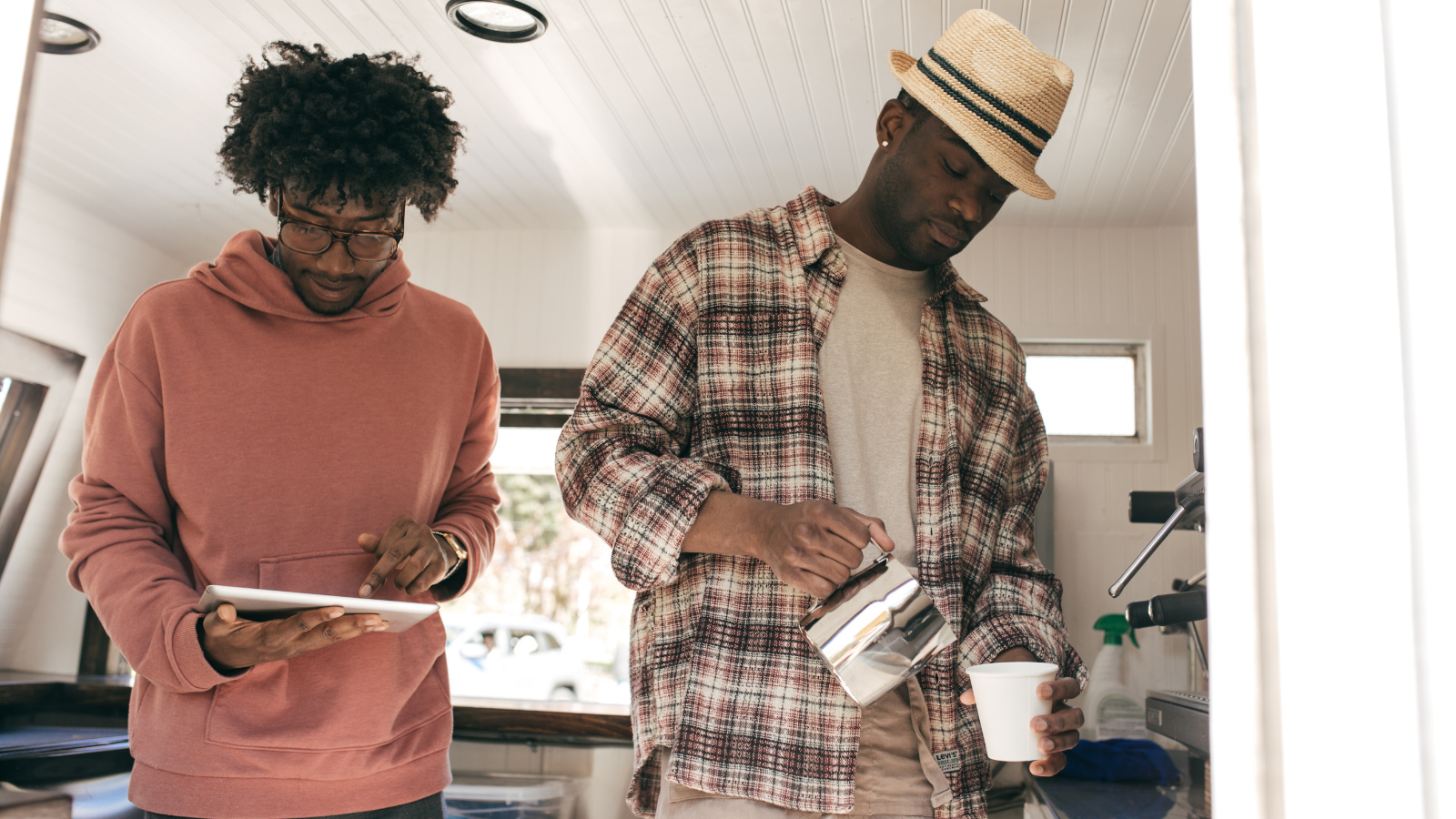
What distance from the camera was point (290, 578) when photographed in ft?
3.93

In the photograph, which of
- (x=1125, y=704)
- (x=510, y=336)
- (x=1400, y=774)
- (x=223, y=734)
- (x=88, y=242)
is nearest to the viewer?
(x=1400, y=774)

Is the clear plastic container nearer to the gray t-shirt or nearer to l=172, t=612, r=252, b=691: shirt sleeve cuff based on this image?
l=172, t=612, r=252, b=691: shirt sleeve cuff

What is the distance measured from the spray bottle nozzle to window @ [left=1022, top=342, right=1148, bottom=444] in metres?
0.60

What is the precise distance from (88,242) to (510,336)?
1373 mm

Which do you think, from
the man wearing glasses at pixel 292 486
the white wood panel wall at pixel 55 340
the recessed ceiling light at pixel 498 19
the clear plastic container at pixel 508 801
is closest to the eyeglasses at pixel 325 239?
the man wearing glasses at pixel 292 486

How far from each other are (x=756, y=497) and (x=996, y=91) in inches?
21.2

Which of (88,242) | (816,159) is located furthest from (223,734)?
(88,242)

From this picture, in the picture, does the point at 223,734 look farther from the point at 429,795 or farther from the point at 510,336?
the point at 510,336

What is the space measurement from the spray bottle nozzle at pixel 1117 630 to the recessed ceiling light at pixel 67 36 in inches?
116

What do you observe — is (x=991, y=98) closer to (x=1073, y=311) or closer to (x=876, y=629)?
(x=876, y=629)

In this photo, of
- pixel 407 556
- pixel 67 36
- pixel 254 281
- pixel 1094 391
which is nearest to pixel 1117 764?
pixel 1094 391

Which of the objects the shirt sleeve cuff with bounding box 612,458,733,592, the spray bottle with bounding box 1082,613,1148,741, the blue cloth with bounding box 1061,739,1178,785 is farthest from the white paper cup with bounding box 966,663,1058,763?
the spray bottle with bounding box 1082,613,1148,741

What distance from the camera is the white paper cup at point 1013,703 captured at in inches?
40.5

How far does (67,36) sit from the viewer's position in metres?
2.28
